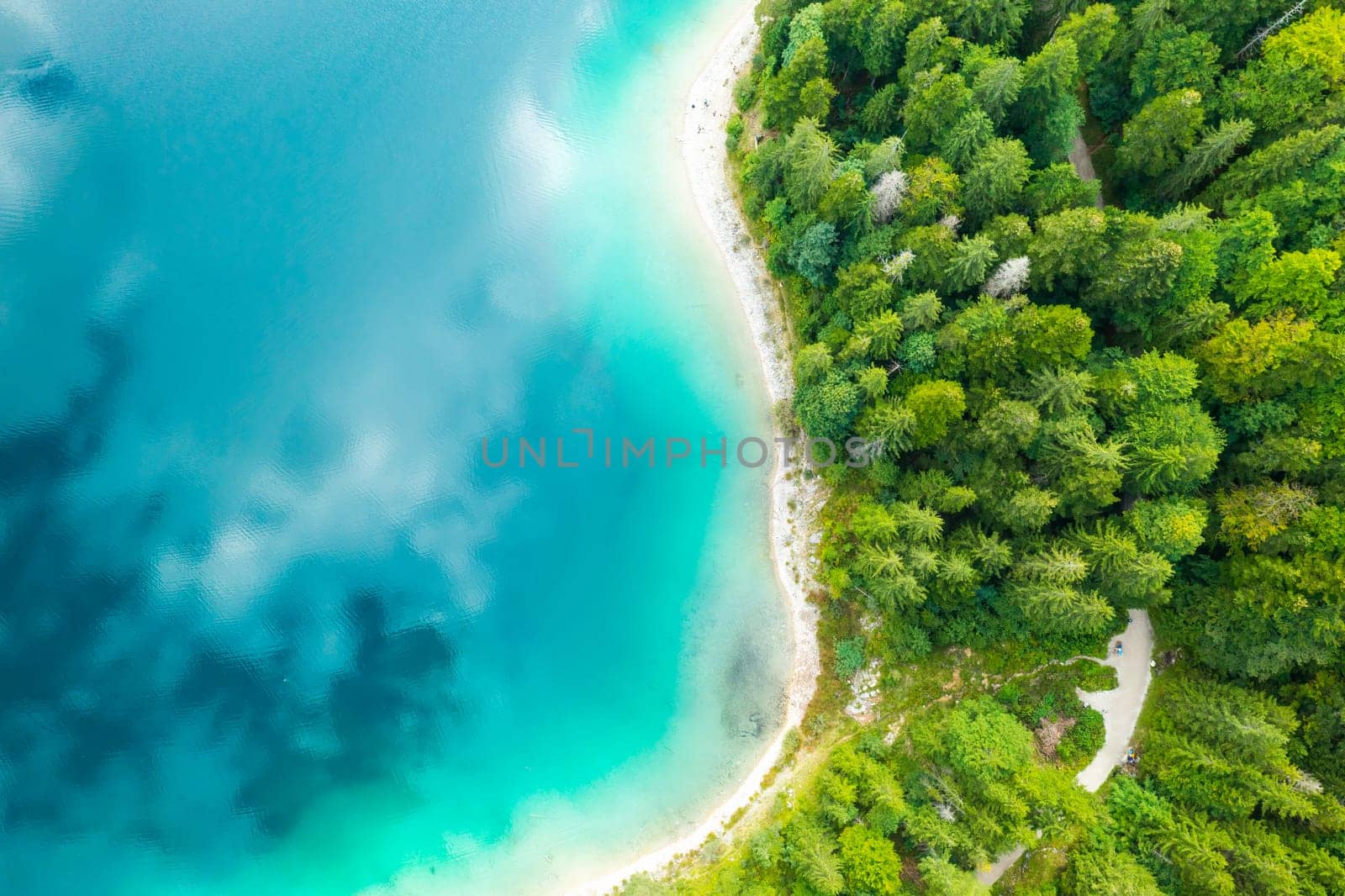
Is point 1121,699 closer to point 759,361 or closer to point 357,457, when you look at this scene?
point 759,361

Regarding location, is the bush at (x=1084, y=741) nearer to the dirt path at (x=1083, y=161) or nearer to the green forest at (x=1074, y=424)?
the green forest at (x=1074, y=424)

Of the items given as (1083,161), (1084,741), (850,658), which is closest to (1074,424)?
(1083,161)

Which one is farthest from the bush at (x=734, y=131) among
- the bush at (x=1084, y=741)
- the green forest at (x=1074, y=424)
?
the bush at (x=1084, y=741)

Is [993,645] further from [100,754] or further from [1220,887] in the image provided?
[100,754]

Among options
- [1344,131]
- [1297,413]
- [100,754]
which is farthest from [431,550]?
[1344,131]

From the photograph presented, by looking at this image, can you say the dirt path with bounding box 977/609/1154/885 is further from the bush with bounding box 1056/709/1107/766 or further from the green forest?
the green forest

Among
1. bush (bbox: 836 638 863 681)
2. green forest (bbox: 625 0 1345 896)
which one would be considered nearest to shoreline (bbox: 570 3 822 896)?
bush (bbox: 836 638 863 681)

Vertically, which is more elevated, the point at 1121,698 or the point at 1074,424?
the point at 1074,424
